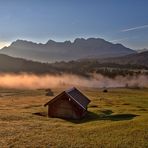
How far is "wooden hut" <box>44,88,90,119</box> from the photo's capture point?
64.1 m

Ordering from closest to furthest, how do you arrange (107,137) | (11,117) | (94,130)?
(107,137)
(94,130)
(11,117)

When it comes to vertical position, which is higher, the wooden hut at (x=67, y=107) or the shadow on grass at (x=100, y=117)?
the wooden hut at (x=67, y=107)

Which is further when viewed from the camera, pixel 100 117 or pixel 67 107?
pixel 67 107

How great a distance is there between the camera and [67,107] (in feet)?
214

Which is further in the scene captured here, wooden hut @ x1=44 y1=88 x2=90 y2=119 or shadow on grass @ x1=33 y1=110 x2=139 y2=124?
wooden hut @ x1=44 y1=88 x2=90 y2=119

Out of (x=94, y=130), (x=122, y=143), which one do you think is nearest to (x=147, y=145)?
(x=122, y=143)

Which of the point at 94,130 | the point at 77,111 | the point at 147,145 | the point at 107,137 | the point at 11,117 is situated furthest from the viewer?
the point at 77,111

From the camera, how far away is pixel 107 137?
130 ft

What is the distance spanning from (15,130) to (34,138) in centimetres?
591

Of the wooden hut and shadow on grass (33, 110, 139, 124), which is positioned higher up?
the wooden hut

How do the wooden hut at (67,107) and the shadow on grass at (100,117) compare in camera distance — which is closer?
the shadow on grass at (100,117)

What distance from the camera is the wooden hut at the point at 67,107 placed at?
6412 centimetres

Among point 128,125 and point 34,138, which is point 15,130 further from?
point 128,125

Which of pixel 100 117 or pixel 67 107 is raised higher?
pixel 67 107
